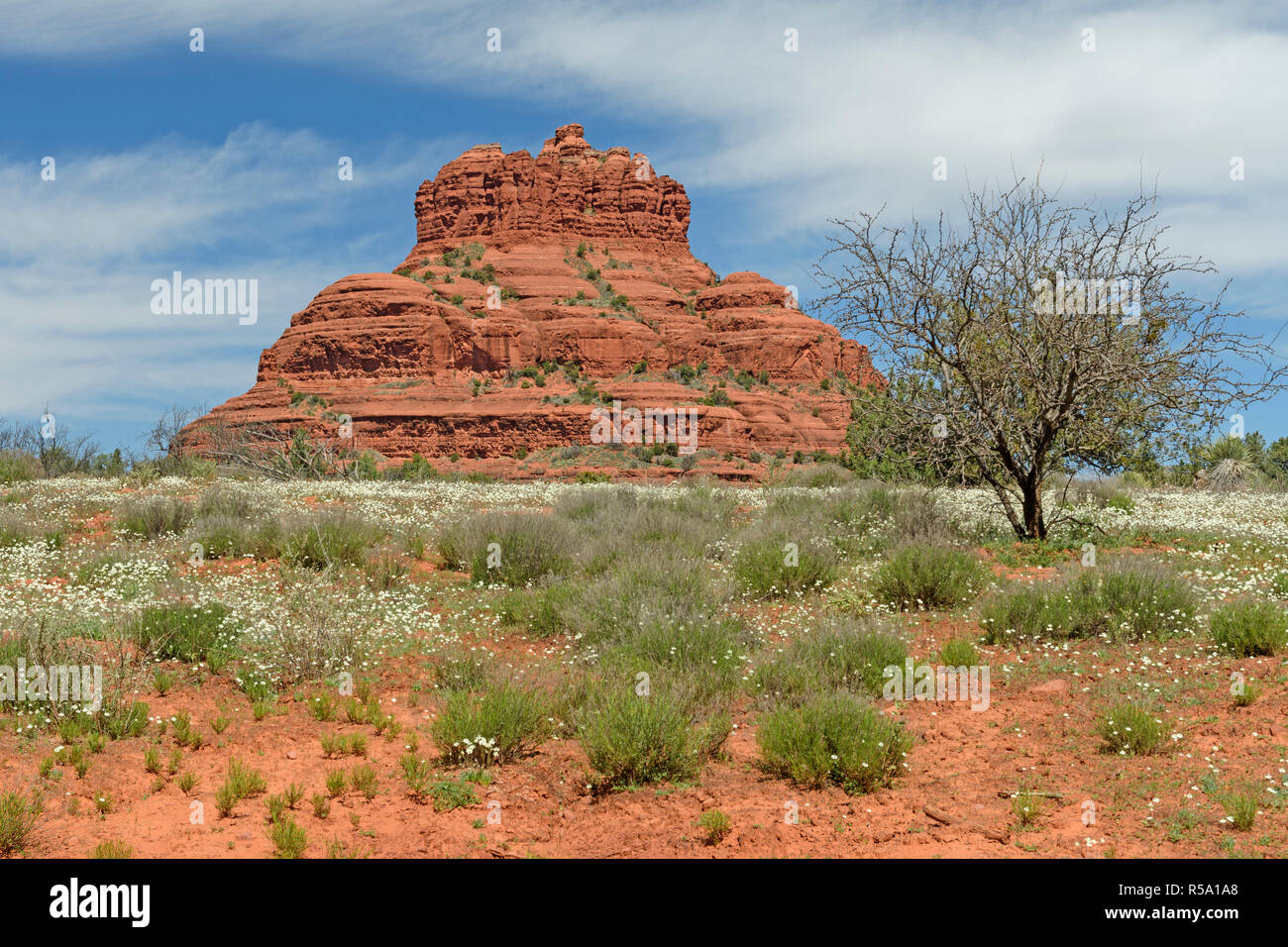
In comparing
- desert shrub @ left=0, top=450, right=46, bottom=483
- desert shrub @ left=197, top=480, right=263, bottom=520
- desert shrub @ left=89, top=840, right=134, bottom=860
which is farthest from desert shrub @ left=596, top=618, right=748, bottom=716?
desert shrub @ left=0, top=450, right=46, bottom=483

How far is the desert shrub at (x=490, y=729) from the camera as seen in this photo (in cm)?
654

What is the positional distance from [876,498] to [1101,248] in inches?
219

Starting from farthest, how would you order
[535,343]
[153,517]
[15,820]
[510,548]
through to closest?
1. [535,343]
2. [153,517]
3. [510,548]
4. [15,820]

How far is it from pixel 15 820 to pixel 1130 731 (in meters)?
6.93

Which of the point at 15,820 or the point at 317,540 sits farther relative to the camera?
the point at 317,540

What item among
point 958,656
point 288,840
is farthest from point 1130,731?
point 288,840

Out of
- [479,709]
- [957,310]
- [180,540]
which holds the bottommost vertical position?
[479,709]

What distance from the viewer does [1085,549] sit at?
12219 mm

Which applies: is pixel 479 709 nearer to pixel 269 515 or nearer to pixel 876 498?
pixel 269 515

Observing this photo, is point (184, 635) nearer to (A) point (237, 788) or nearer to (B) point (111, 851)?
(A) point (237, 788)

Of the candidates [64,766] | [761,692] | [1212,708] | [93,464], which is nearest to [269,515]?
[64,766]

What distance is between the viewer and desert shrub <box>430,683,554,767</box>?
6.54 m

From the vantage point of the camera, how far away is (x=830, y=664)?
26.5 feet

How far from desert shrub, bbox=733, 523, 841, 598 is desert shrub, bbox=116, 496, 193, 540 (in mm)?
10048
